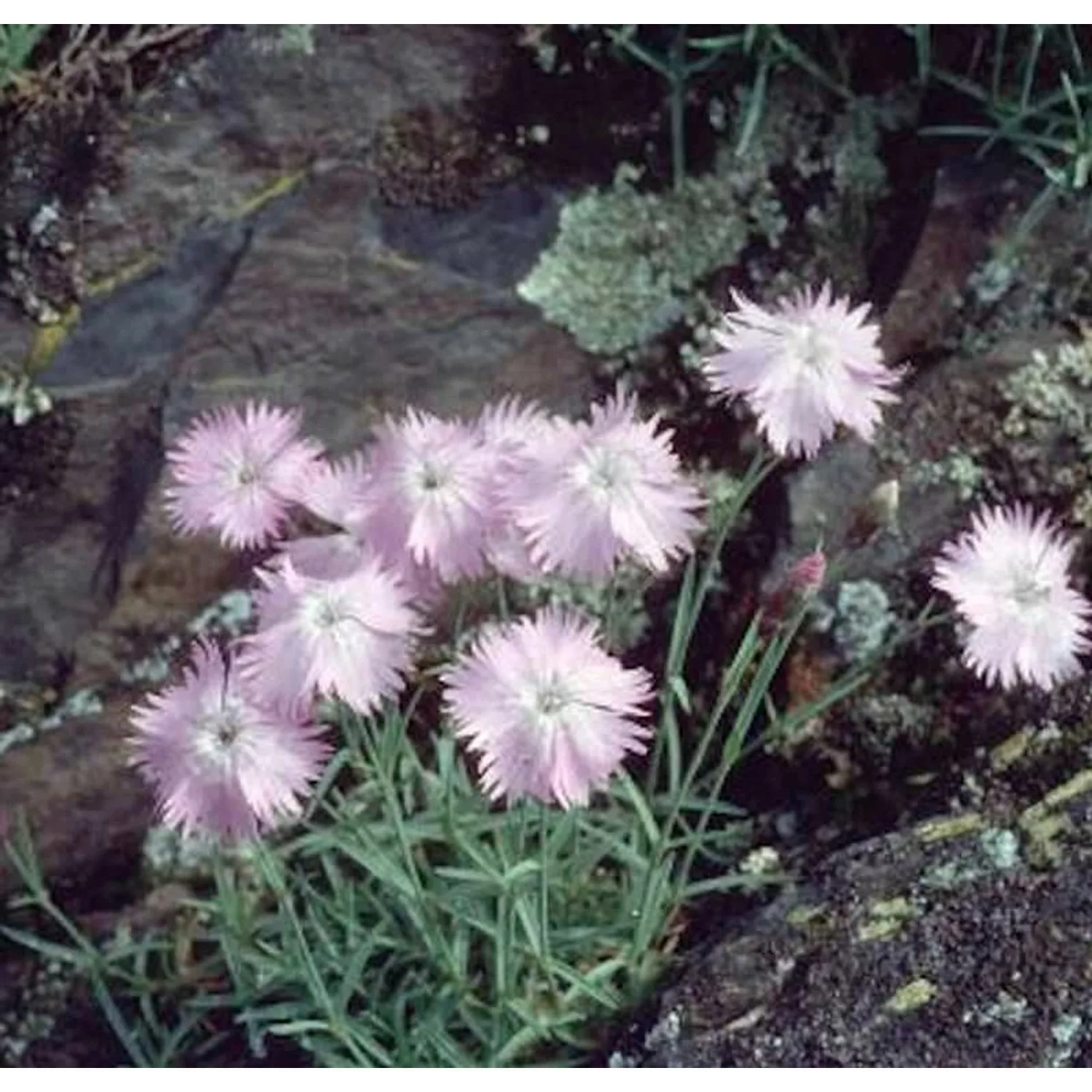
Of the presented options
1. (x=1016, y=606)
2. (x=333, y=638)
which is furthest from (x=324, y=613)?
(x=1016, y=606)

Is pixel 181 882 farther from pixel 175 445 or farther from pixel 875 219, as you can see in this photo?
pixel 875 219

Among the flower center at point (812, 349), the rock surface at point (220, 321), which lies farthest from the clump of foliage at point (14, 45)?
the flower center at point (812, 349)

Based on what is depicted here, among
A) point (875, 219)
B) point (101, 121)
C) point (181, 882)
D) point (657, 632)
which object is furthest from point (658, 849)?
point (101, 121)

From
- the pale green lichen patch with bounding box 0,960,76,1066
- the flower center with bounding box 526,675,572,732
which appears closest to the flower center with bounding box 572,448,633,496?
the flower center with bounding box 526,675,572,732

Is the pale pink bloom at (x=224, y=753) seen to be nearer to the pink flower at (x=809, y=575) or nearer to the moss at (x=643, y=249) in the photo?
the pink flower at (x=809, y=575)

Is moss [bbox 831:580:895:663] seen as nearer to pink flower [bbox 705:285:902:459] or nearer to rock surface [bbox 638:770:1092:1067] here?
rock surface [bbox 638:770:1092:1067]
